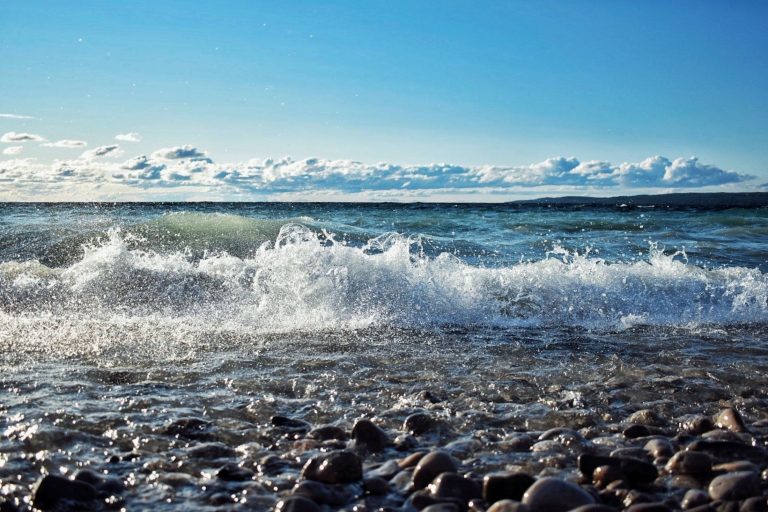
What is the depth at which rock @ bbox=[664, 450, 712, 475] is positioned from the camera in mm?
2420

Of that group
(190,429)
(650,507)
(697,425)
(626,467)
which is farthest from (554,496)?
(190,429)

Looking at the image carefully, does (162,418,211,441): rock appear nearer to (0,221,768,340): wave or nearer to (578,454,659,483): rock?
(578,454,659,483): rock

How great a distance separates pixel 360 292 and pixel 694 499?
434 centimetres

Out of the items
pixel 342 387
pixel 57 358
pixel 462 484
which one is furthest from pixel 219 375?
pixel 462 484

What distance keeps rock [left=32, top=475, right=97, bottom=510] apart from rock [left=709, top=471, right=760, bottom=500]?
2.14m

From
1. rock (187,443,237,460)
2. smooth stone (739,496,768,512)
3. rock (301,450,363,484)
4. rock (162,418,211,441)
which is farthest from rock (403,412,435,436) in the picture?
smooth stone (739,496,768,512)

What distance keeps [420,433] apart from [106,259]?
5.56m

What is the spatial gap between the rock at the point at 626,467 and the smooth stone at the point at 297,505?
103cm

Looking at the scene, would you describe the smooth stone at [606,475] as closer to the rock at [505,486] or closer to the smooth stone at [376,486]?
the rock at [505,486]

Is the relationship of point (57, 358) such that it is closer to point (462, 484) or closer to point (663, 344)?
point (462, 484)

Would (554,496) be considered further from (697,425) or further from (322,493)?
(697,425)

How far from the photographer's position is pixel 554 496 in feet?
6.73

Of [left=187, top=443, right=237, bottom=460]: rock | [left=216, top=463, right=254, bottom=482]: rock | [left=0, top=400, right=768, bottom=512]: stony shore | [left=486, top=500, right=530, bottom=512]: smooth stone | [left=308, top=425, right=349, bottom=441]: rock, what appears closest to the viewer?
[left=486, top=500, right=530, bottom=512]: smooth stone

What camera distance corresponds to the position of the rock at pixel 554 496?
2027mm
